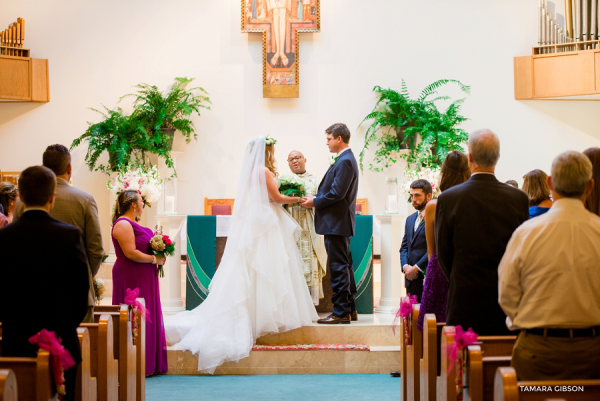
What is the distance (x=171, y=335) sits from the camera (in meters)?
5.60

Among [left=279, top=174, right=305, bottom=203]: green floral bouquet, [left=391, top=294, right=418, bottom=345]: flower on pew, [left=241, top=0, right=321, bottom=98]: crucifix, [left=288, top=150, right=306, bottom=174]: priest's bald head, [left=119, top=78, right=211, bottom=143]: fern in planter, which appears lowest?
[left=391, top=294, right=418, bottom=345]: flower on pew

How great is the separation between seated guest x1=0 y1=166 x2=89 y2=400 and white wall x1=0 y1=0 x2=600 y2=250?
658cm

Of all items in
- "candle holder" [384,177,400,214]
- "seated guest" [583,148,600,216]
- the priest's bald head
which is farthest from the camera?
"candle holder" [384,177,400,214]

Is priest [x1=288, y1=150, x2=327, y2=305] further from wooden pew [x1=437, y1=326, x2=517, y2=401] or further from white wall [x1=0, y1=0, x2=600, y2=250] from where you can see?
wooden pew [x1=437, y1=326, x2=517, y2=401]

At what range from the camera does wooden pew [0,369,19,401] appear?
2.11 metres

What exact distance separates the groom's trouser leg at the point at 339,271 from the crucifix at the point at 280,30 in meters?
3.96

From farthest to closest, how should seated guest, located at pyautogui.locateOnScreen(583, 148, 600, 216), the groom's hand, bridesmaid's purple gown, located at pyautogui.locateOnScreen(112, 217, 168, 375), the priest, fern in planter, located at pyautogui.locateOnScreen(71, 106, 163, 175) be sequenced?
Result: fern in planter, located at pyautogui.locateOnScreen(71, 106, 163, 175) < the priest < the groom's hand < bridesmaid's purple gown, located at pyautogui.locateOnScreen(112, 217, 168, 375) < seated guest, located at pyautogui.locateOnScreen(583, 148, 600, 216)

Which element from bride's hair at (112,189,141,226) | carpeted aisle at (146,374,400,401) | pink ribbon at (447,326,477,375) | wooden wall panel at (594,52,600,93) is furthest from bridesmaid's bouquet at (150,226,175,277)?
wooden wall panel at (594,52,600,93)

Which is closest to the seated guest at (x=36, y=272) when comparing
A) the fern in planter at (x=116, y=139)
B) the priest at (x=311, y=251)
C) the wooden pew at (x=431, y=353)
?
the wooden pew at (x=431, y=353)

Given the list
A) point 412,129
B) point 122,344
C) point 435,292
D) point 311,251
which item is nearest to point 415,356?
point 435,292

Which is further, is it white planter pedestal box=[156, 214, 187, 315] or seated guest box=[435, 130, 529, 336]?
white planter pedestal box=[156, 214, 187, 315]

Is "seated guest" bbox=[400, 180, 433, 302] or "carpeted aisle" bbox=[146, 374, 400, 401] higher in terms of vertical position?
"seated guest" bbox=[400, 180, 433, 302]

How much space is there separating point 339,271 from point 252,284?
2.73 feet

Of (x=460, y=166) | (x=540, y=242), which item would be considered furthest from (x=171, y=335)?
(x=540, y=242)
